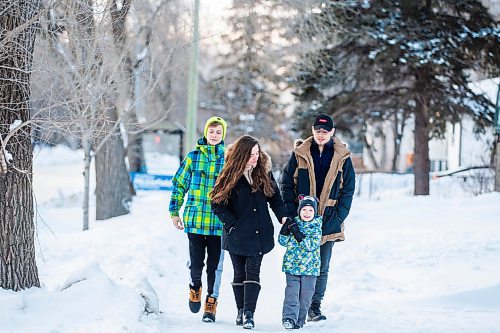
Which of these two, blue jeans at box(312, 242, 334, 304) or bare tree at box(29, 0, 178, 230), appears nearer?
blue jeans at box(312, 242, 334, 304)

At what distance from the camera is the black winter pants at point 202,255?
6.82 m

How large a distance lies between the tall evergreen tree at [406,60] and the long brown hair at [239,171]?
12.1 meters

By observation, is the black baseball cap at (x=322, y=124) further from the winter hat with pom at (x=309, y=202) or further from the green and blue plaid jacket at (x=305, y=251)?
the green and blue plaid jacket at (x=305, y=251)

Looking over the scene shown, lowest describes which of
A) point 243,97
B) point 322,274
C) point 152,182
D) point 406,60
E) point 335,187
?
point 152,182

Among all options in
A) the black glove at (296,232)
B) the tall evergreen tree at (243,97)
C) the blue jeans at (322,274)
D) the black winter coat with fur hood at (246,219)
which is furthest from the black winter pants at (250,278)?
the tall evergreen tree at (243,97)

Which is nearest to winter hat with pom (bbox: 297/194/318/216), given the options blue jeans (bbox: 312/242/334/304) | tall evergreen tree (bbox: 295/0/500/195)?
blue jeans (bbox: 312/242/334/304)

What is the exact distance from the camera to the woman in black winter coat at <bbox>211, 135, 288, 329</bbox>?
636cm

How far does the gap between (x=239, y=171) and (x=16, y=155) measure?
230 centimetres

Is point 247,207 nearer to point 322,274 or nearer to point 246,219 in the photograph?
point 246,219

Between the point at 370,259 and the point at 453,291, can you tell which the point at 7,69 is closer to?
the point at 453,291

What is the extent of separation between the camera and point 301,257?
21.2ft

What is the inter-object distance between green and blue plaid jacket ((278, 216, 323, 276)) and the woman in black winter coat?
0.18 metres

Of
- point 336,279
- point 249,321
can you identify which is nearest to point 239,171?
point 249,321

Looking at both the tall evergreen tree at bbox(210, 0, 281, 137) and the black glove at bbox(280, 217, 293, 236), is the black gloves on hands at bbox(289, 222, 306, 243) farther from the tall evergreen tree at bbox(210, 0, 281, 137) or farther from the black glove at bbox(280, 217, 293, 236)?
the tall evergreen tree at bbox(210, 0, 281, 137)
